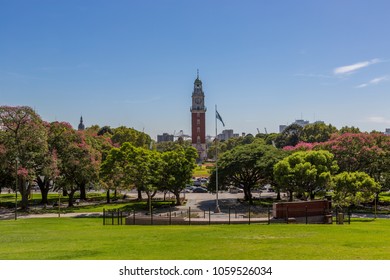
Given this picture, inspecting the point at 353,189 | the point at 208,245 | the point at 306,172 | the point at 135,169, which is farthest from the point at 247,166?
the point at 208,245

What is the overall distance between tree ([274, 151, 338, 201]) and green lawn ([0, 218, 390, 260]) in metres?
15.7

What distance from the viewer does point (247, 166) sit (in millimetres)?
54562

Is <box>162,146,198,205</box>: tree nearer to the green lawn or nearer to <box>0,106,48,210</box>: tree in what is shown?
<box>0,106,48,210</box>: tree

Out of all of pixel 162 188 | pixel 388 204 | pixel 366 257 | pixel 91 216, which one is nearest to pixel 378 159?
pixel 388 204

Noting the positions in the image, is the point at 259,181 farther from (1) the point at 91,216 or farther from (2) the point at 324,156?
(1) the point at 91,216

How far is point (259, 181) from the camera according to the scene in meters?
59.2

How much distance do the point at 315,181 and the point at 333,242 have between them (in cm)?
2261

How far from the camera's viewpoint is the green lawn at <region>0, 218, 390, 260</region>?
673 inches

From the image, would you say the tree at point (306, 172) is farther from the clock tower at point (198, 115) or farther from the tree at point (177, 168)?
the clock tower at point (198, 115)

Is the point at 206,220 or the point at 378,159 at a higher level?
the point at 378,159

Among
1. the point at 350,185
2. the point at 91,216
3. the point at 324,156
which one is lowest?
the point at 91,216

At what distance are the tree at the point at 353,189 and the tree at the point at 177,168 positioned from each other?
19.0 meters

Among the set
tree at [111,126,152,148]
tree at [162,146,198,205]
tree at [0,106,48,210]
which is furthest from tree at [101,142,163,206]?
tree at [111,126,152,148]

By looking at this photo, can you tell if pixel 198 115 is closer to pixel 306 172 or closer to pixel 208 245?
pixel 306 172
